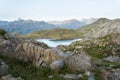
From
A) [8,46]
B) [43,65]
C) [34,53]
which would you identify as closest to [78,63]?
[43,65]

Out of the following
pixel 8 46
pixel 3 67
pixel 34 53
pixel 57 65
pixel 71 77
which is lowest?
pixel 71 77

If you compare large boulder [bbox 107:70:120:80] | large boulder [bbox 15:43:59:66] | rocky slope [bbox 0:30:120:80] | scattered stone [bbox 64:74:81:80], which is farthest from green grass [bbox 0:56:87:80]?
large boulder [bbox 107:70:120:80]

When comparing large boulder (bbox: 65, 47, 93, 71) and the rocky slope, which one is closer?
the rocky slope

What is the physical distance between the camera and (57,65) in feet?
92.8

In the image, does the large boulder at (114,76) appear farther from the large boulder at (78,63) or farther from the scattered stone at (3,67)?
the scattered stone at (3,67)

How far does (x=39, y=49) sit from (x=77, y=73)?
540 centimetres

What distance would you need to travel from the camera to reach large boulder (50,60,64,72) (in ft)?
92.1

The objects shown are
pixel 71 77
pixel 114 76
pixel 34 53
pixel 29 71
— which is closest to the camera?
pixel 71 77

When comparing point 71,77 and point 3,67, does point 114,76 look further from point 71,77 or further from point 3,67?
point 3,67

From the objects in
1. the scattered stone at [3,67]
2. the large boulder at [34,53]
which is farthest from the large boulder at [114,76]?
the scattered stone at [3,67]

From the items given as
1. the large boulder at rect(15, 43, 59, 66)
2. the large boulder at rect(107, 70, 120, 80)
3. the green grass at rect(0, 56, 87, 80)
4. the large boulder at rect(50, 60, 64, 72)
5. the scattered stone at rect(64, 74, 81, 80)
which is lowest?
the large boulder at rect(107, 70, 120, 80)

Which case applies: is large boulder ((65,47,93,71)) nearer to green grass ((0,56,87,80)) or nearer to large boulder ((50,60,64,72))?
green grass ((0,56,87,80))


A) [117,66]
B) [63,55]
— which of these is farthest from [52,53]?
[117,66]

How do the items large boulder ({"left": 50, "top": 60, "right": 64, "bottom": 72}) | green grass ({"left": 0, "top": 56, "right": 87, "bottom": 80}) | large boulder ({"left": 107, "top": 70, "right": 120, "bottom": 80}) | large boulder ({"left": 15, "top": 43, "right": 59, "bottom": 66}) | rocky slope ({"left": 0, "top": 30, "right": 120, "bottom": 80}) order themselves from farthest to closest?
large boulder ({"left": 15, "top": 43, "right": 59, "bottom": 66}) → large boulder ({"left": 107, "top": 70, "right": 120, "bottom": 80}) → large boulder ({"left": 50, "top": 60, "right": 64, "bottom": 72}) → rocky slope ({"left": 0, "top": 30, "right": 120, "bottom": 80}) → green grass ({"left": 0, "top": 56, "right": 87, "bottom": 80})
